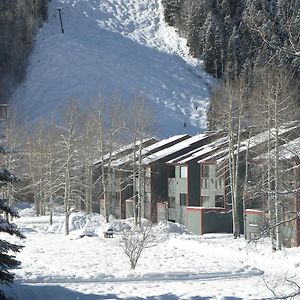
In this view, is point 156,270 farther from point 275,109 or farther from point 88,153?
point 88,153

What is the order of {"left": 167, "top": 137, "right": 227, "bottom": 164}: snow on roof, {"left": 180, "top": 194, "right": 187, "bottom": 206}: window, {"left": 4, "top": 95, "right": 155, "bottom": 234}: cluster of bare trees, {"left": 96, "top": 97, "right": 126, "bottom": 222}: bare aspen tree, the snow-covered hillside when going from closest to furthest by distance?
{"left": 167, "top": 137, "right": 227, "bottom": 164}: snow on roof, {"left": 180, "top": 194, "right": 187, "bottom": 206}: window, {"left": 4, "top": 95, "right": 155, "bottom": 234}: cluster of bare trees, {"left": 96, "top": 97, "right": 126, "bottom": 222}: bare aspen tree, the snow-covered hillside

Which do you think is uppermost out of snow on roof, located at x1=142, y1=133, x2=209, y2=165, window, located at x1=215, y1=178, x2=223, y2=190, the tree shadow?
snow on roof, located at x1=142, y1=133, x2=209, y2=165

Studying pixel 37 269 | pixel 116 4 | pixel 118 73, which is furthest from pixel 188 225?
pixel 116 4

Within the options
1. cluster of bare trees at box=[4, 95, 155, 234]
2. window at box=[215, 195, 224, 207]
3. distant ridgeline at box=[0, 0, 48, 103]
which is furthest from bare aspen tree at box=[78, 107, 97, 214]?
distant ridgeline at box=[0, 0, 48, 103]

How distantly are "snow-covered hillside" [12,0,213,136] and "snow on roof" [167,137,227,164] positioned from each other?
98.1 ft

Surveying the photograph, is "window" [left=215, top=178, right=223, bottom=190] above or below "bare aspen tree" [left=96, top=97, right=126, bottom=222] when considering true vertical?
below

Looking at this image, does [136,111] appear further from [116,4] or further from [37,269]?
[116,4]

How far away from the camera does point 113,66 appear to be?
9706 cm

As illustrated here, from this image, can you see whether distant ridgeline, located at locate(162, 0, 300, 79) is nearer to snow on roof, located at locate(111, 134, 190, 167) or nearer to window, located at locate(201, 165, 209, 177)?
snow on roof, located at locate(111, 134, 190, 167)

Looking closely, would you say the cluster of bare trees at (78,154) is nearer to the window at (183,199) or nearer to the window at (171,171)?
the window at (171,171)

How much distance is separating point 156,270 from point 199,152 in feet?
76.4

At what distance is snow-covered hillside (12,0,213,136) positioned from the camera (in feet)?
289

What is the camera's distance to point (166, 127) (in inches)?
3280

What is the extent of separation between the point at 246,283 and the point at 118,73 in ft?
246
